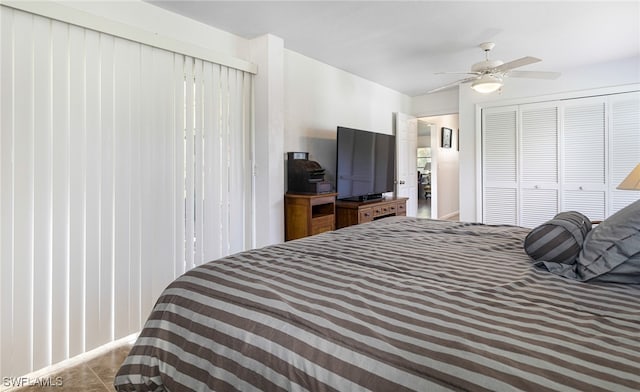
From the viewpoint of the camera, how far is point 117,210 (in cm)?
239

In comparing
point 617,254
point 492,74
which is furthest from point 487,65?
point 617,254

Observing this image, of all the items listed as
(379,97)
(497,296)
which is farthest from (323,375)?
(379,97)

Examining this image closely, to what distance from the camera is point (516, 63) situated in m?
2.91

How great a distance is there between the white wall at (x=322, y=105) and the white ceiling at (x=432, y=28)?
0.20 metres

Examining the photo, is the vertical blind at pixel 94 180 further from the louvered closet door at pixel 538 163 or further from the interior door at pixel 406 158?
the louvered closet door at pixel 538 163

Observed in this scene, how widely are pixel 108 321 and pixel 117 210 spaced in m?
0.77

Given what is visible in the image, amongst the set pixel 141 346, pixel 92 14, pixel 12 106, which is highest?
pixel 92 14

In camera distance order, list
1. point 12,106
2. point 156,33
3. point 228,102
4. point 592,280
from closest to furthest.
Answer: point 592,280 → point 12,106 → point 156,33 → point 228,102

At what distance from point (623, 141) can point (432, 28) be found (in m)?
2.95

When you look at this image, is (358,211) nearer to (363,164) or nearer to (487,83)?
(363,164)

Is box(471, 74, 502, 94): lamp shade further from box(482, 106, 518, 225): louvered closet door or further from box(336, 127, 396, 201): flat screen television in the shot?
box(482, 106, 518, 225): louvered closet door

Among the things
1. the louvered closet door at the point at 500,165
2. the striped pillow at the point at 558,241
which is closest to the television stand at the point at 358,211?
the louvered closet door at the point at 500,165

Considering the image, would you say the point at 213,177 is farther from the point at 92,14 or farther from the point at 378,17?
the point at 378,17

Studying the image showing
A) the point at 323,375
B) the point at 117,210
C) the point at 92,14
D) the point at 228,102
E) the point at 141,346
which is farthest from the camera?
the point at 228,102
